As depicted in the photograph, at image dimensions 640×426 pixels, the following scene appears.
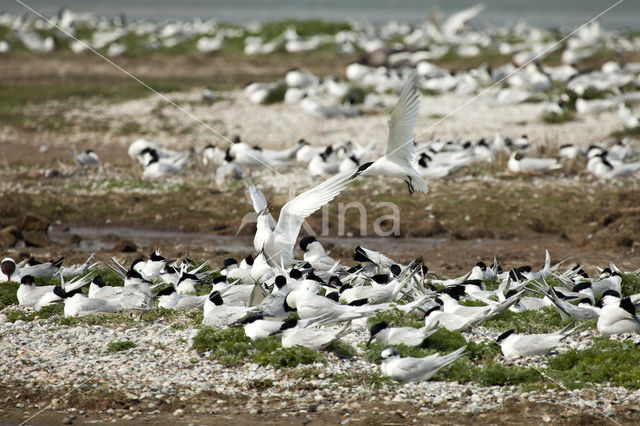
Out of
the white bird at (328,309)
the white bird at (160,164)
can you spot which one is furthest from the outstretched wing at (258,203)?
the white bird at (160,164)

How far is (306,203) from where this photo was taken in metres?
8.05

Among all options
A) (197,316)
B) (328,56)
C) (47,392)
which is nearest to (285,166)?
(197,316)

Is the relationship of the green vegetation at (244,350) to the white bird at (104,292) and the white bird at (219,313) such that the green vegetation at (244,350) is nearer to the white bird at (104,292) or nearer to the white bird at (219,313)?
the white bird at (219,313)

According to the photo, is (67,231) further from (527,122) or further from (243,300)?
(527,122)

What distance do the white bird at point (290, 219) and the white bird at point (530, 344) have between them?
2323mm

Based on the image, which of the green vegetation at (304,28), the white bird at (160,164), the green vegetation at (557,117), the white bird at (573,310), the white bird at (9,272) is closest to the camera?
the white bird at (573,310)

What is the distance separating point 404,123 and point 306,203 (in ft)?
4.35

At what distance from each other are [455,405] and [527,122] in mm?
12135

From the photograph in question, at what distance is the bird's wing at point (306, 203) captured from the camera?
7.97 meters

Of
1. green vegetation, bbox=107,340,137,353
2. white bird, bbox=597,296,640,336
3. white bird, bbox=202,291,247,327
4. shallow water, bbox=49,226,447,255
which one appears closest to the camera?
white bird, bbox=597,296,640,336

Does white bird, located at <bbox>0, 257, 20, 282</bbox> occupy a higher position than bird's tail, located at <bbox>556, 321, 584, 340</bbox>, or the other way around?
white bird, located at <bbox>0, 257, 20, 282</bbox>

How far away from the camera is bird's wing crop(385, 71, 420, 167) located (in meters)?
8.14

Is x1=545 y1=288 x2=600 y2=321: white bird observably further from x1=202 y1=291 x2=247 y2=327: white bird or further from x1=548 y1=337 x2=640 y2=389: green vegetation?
x1=202 y1=291 x2=247 y2=327: white bird

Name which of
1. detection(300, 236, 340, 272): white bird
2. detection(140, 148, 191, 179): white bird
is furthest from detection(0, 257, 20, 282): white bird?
detection(140, 148, 191, 179): white bird
